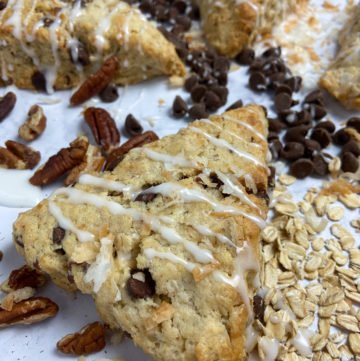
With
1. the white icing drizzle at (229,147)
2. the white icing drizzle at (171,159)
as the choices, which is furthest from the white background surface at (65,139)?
the white icing drizzle at (171,159)

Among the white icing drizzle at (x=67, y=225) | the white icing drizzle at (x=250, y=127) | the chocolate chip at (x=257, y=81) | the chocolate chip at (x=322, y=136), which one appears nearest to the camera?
the white icing drizzle at (x=67, y=225)

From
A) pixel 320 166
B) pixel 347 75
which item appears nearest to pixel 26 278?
pixel 320 166

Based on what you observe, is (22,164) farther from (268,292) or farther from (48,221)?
(268,292)

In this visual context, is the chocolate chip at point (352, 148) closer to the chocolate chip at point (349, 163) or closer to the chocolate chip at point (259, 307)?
the chocolate chip at point (349, 163)

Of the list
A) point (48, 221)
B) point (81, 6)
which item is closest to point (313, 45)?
point (81, 6)

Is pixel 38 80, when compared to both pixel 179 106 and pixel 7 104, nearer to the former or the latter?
pixel 7 104

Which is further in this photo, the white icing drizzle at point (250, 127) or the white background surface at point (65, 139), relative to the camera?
the white icing drizzle at point (250, 127)
